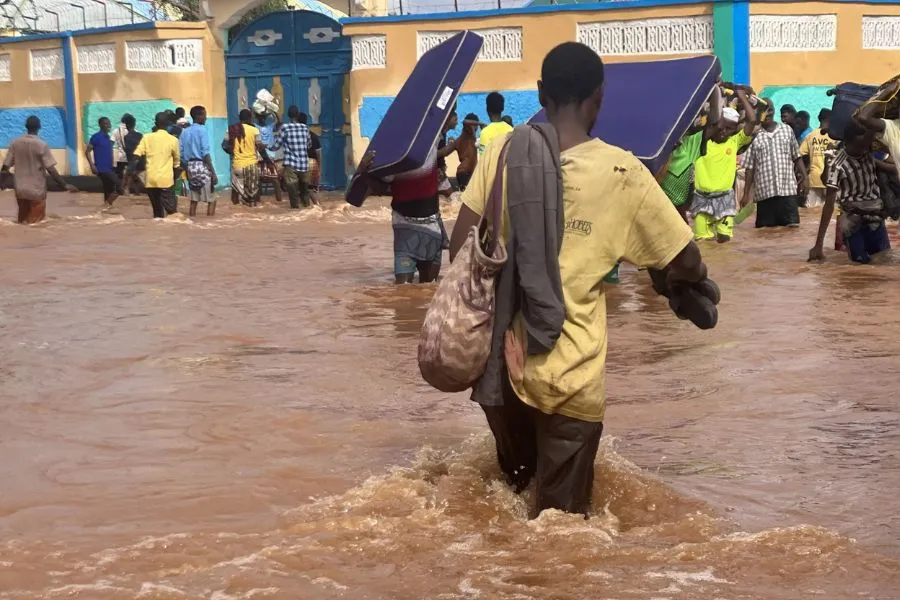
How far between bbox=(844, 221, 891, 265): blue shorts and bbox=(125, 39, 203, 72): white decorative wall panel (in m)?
15.1

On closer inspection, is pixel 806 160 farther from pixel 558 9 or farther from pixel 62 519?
pixel 62 519

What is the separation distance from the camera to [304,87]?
22.7 m

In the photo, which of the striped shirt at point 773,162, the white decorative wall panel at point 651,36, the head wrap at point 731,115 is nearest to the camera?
the head wrap at point 731,115

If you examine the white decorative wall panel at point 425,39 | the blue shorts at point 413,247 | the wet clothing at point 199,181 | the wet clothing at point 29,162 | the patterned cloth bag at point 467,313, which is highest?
the white decorative wall panel at point 425,39

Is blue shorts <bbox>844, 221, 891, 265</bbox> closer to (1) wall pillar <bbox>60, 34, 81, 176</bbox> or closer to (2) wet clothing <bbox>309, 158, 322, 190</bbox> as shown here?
(2) wet clothing <bbox>309, 158, 322, 190</bbox>

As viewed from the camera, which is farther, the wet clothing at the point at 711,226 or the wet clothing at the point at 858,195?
the wet clothing at the point at 711,226

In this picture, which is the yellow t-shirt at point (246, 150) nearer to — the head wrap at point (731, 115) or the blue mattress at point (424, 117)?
the head wrap at point (731, 115)

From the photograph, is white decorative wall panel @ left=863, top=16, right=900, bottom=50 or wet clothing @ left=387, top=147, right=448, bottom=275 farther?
white decorative wall panel @ left=863, top=16, right=900, bottom=50

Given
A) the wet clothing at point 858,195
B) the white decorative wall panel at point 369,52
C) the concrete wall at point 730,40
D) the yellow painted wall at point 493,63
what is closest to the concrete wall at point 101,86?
the white decorative wall panel at point 369,52

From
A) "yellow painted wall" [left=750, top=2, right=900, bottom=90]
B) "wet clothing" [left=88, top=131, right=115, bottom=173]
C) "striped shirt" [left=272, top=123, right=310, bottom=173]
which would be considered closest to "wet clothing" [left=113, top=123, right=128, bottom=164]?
"wet clothing" [left=88, top=131, right=115, bottom=173]

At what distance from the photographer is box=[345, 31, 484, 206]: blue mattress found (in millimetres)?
9359

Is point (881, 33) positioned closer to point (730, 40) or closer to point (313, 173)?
point (730, 40)

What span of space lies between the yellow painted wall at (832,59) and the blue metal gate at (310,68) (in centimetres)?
692

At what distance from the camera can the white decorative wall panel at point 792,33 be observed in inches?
739
